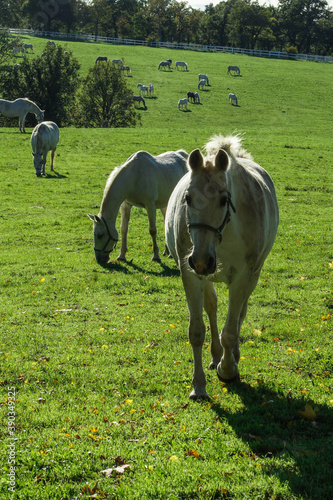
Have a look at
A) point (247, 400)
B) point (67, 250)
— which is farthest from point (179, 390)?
point (67, 250)

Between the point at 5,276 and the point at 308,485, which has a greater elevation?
the point at 308,485

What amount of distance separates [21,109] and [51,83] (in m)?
8.23

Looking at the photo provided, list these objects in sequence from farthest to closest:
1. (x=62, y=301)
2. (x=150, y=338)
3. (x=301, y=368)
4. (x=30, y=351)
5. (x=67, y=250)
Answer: (x=67, y=250) < (x=62, y=301) < (x=150, y=338) < (x=30, y=351) < (x=301, y=368)

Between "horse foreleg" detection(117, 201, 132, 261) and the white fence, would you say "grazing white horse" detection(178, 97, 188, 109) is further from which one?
the white fence

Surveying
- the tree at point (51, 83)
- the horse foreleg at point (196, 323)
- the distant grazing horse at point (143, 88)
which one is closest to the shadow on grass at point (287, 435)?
the horse foreleg at point (196, 323)

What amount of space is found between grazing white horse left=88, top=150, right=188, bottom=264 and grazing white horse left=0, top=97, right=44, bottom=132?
21.9 m

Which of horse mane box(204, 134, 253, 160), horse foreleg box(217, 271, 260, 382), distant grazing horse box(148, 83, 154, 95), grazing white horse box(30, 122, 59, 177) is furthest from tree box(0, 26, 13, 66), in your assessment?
horse foreleg box(217, 271, 260, 382)

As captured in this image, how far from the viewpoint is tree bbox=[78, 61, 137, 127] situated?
3669cm

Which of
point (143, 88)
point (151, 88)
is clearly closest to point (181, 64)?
point (151, 88)

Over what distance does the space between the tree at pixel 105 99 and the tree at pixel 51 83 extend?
1.88 meters

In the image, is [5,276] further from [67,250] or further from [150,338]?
[150,338]

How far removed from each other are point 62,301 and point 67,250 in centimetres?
361

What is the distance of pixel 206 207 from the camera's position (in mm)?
4035

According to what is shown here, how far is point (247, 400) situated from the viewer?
519 centimetres
